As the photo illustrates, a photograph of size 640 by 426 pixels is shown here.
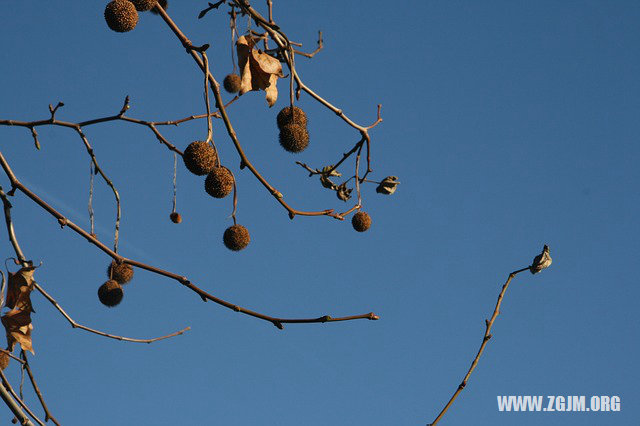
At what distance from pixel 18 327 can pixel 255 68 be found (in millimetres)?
980

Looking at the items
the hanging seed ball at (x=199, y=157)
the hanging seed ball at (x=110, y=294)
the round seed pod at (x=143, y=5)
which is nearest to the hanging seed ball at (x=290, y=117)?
the hanging seed ball at (x=199, y=157)

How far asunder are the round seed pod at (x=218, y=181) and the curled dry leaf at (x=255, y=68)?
Result: 0.24 m

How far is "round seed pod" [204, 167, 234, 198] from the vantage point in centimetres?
244

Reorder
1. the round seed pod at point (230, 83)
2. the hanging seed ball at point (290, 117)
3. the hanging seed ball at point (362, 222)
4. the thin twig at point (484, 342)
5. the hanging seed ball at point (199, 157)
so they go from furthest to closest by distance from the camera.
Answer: the round seed pod at point (230, 83), the hanging seed ball at point (362, 222), the hanging seed ball at point (290, 117), the hanging seed ball at point (199, 157), the thin twig at point (484, 342)

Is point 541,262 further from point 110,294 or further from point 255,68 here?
point 110,294

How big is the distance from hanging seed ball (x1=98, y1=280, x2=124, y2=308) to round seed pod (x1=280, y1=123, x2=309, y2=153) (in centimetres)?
90

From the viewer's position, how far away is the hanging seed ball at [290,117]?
256cm

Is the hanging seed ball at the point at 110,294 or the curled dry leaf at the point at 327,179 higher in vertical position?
the curled dry leaf at the point at 327,179

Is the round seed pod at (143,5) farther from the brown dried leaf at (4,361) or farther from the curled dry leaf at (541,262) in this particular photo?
the curled dry leaf at (541,262)

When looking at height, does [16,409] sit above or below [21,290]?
below

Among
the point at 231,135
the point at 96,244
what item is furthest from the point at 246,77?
the point at 96,244

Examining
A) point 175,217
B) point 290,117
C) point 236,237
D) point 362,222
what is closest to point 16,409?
point 290,117

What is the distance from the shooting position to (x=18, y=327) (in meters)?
2.49

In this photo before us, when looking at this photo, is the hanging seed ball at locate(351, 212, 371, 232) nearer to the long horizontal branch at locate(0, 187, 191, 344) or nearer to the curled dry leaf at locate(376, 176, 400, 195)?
the curled dry leaf at locate(376, 176, 400, 195)
